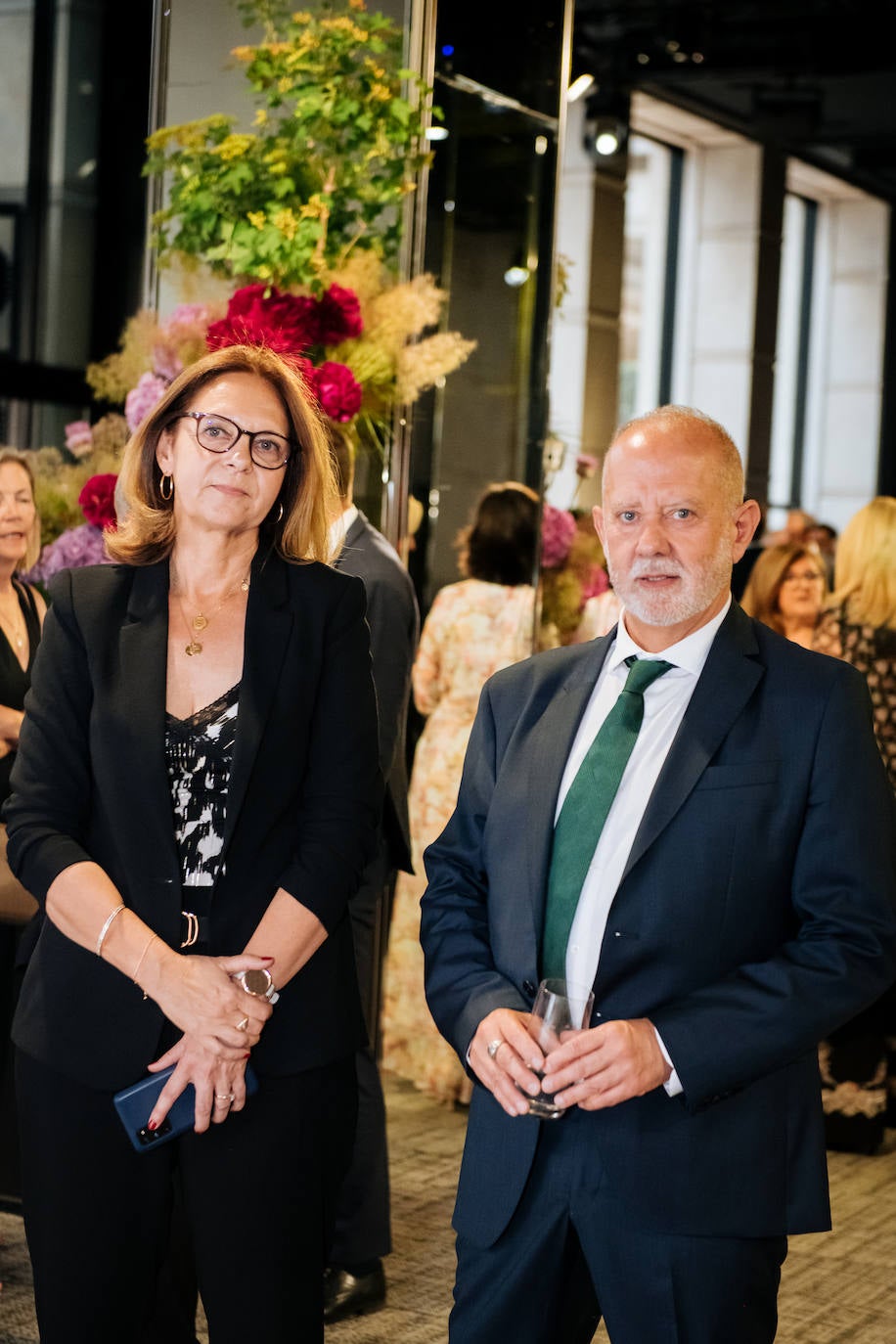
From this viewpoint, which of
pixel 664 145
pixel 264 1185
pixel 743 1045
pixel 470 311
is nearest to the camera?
pixel 743 1045

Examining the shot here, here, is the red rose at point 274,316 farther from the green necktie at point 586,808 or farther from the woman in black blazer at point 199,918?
the green necktie at point 586,808

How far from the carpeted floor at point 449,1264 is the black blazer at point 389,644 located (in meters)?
0.94

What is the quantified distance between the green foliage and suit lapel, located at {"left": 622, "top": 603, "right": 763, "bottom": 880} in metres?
1.99

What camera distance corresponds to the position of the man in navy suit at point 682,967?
6.32 ft

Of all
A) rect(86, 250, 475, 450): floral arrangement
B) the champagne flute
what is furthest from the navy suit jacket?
rect(86, 250, 475, 450): floral arrangement

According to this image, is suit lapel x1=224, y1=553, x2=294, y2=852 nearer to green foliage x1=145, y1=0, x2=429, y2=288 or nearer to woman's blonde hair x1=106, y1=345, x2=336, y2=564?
woman's blonde hair x1=106, y1=345, x2=336, y2=564

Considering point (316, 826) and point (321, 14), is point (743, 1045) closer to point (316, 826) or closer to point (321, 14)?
point (316, 826)

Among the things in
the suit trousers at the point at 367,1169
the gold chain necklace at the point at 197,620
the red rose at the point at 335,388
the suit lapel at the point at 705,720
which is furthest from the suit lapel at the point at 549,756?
the red rose at the point at 335,388

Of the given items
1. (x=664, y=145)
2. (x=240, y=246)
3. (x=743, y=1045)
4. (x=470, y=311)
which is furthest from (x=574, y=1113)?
(x=664, y=145)

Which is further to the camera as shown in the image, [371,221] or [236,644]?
[371,221]

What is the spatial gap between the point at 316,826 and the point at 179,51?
8.17 ft

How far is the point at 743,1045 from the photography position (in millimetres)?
1910

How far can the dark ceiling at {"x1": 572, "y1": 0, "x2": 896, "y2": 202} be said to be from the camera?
8711 millimetres

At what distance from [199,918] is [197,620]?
0.42 m
